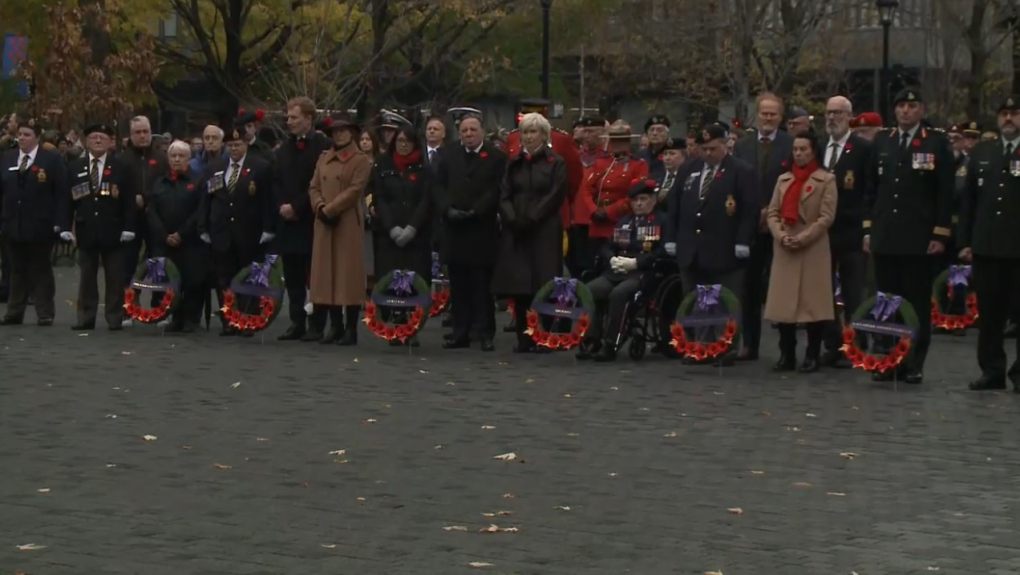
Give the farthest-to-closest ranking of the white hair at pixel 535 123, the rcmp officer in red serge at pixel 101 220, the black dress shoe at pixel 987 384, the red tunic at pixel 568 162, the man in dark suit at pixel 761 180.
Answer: the rcmp officer in red serge at pixel 101 220 → the red tunic at pixel 568 162 → the white hair at pixel 535 123 → the man in dark suit at pixel 761 180 → the black dress shoe at pixel 987 384

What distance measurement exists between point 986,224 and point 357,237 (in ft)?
20.0

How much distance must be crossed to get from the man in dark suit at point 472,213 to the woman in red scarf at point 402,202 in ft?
0.91

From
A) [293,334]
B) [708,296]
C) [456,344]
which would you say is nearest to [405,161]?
[456,344]

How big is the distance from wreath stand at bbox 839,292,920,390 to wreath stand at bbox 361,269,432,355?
4.04m

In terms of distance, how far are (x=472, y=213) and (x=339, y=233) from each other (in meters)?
1.41

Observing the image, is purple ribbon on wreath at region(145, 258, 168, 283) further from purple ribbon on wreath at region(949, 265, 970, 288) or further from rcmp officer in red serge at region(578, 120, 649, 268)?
purple ribbon on wreath at region(949, 265, 970, 288)

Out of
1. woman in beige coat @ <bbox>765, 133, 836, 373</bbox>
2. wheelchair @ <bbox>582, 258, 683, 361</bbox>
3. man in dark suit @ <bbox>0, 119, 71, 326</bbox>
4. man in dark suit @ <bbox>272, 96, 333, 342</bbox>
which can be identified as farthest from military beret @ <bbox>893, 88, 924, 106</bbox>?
man in dark suit @ <bbox>0, 119, 71, 326</bbox>

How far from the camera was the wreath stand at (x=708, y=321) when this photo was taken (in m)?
16.0

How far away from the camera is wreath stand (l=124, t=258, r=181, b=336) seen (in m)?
19.0

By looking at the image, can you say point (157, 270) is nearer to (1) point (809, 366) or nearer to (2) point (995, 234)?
(1) point (809, 366)

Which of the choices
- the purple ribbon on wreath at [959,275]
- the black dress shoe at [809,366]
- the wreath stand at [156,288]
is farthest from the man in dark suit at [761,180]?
the wreath stand at [156,288]

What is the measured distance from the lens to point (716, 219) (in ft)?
53.6

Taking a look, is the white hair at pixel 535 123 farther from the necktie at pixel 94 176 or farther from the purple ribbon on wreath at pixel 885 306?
the necktie at pixel 94 176

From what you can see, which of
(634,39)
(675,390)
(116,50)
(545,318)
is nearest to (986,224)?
(675,390)
